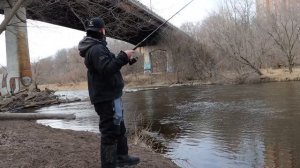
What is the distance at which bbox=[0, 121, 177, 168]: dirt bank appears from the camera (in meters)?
4.79

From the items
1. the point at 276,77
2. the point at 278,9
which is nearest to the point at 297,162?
the point at 276,77

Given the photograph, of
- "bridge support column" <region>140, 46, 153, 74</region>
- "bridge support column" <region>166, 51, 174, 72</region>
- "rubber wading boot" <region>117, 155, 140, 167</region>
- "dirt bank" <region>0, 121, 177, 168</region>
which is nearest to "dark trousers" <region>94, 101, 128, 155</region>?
"rubber wading boot" <region>117, 155, 140, 167</region>

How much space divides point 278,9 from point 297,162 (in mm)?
36871

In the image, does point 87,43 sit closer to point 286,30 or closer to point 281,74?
point 281,74

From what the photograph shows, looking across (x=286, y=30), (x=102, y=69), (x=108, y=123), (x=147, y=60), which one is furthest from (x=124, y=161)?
(x=147, y=60)

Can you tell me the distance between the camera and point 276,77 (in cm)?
3566

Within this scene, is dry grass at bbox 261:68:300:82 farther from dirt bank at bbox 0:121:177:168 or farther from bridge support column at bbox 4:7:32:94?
dirt bank at bbox 0:121:177:168

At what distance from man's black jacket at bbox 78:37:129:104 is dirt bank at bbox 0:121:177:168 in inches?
38.4

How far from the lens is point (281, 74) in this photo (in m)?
36.3

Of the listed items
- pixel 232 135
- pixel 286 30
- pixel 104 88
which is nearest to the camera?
pixel 104 88

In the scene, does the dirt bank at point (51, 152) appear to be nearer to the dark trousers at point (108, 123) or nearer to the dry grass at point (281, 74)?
the dark trousers at point (108, 123)

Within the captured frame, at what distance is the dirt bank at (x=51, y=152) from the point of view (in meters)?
4.79

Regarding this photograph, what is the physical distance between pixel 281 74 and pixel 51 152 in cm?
3368

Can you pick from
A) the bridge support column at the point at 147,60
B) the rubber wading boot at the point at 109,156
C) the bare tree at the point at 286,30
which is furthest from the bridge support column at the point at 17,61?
the bridge support column at the point at 147,60
